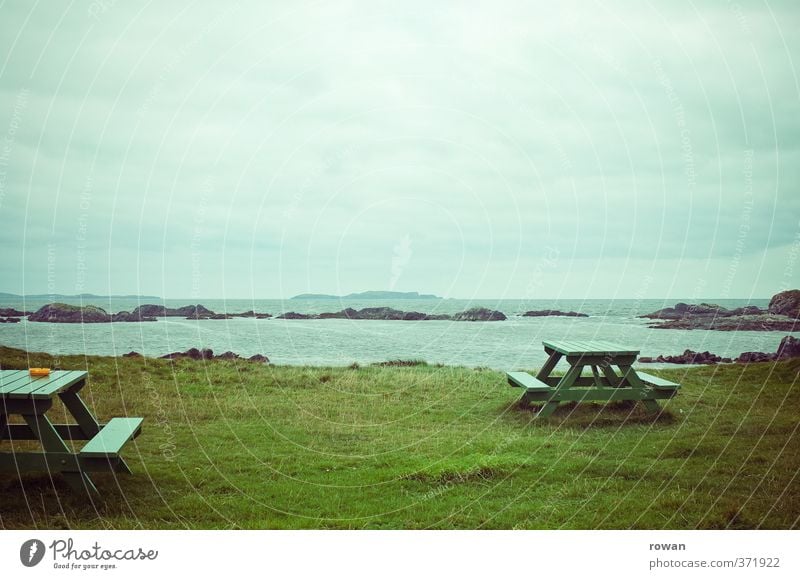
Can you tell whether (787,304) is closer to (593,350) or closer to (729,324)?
(593,350)

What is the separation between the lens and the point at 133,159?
955 centimetres

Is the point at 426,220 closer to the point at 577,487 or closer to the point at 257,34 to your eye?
the point at 257,34

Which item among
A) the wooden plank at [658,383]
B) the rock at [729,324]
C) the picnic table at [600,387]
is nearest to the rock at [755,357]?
the rock at [729,324]

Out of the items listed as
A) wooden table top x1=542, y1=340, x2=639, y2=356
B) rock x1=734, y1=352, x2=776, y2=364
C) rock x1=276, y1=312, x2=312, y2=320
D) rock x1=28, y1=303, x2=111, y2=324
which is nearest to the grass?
wooden table top x1=542, y1=340, x2=639, y2=356

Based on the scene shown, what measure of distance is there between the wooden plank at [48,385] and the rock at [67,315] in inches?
477

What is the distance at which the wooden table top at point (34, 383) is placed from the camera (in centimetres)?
413

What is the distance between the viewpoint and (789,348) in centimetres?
998

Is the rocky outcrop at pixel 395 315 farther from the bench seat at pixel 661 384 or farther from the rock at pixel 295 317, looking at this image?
the bench seat at pixel 661 384

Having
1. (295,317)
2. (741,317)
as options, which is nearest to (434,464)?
(741,317)

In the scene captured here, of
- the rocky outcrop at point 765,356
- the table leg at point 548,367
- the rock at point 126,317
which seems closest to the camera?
the table leg at point 548,367

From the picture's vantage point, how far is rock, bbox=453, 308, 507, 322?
4306 cm

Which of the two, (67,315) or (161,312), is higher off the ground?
(67,315)

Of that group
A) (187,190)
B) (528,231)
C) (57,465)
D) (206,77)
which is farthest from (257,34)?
(528,231)
